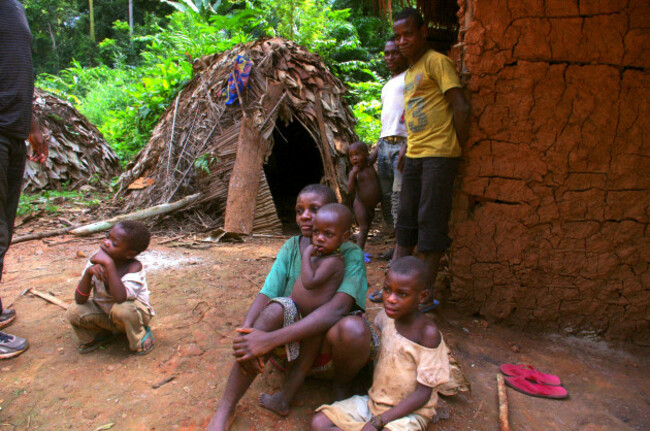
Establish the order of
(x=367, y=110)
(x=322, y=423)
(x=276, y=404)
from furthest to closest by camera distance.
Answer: (x=367, y=110) < (x=276, y=404) < (x=322, y=423)

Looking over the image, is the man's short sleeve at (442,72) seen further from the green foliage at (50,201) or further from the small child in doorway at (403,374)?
the green foliage at (50,201)

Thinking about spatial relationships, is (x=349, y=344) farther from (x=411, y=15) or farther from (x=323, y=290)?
(x=411, y=15)

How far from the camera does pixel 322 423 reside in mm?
1622

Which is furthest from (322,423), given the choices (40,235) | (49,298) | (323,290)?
(40,235)

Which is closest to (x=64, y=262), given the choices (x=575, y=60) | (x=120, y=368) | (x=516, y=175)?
(x=120, y=368)

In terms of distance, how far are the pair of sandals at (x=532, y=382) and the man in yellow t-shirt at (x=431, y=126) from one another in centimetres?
66

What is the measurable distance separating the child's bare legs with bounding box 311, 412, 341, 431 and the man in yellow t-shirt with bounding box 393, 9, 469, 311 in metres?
1.22

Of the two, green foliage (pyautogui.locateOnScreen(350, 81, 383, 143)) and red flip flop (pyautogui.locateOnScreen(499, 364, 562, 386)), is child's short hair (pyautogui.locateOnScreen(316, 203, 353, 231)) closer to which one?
red flip flop (pyautogui.locateOnScreen(499, 364, 562, 386))

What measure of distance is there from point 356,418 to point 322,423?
147mm

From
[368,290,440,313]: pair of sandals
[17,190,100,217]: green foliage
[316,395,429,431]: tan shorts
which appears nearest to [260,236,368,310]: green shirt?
[316,395,429,431]: tan shorts

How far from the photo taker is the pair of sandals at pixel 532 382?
6.58 ft

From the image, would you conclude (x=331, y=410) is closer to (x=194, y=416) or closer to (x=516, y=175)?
(x=194, y=416)

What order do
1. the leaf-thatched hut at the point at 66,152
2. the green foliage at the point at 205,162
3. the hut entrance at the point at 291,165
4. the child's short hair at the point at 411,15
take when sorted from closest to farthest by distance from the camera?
the child's short hair at the point at 411,15 → the green foliage at the point at 205,162 → the leaf-thatched hut at the point at 66,152 → the hut entrance at the point at 291,165

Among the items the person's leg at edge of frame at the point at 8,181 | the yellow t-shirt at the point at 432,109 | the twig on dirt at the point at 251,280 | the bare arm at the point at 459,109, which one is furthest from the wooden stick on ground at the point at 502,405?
the person's leg at edge of frame at the point at 8,181
